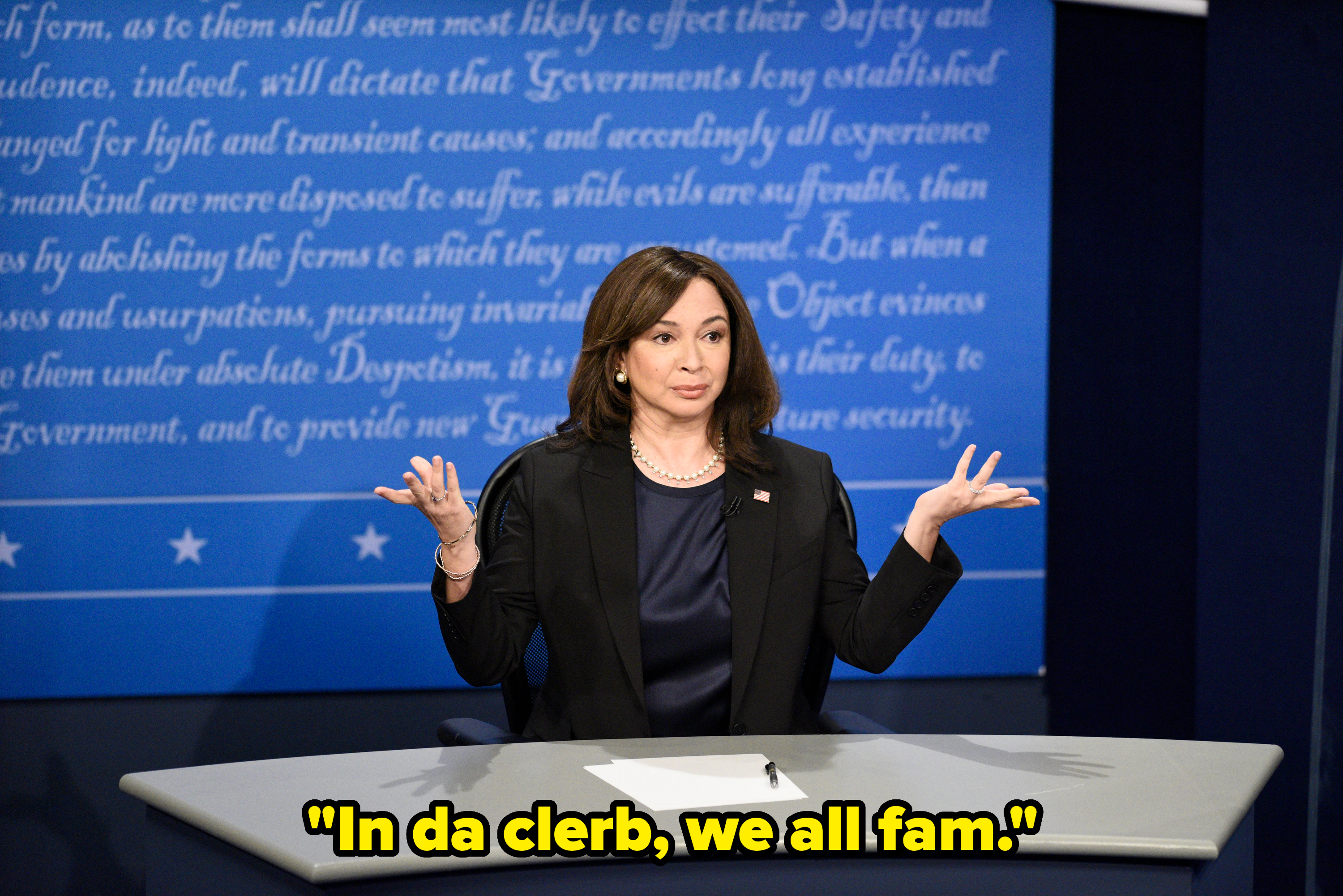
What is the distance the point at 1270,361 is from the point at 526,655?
1.95 metres

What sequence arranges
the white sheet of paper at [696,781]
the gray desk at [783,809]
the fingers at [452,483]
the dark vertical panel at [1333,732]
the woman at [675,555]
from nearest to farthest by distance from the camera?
the gray desk at [783,809] < the white sheet of paper at [696,781] < the fingers at [452,483] < the woman at [675,555] < the dark vertical panel at [1333,732]

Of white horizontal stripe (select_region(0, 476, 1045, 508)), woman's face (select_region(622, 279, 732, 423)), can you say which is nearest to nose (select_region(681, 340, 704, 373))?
woman's face (select_region(622, 279, 732, 423))

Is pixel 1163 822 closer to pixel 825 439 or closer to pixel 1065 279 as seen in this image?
pixel 825 439

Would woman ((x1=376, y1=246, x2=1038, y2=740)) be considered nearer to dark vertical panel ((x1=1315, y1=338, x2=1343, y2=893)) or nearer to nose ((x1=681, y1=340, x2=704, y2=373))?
nose ((x1=681, y1=340, x2=704, y2=373))

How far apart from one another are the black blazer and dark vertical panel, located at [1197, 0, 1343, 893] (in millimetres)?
1352

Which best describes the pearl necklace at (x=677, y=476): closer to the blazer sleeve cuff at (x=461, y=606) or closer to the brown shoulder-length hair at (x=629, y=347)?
the brown shoulder-length hair at (x=629, y=347)

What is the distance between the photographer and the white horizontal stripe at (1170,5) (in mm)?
2770

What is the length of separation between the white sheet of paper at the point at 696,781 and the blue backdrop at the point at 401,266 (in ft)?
4.84

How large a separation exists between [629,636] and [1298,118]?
2.11 m

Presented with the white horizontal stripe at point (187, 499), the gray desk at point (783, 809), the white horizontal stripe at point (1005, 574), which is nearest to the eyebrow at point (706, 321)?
the gray desk at point (783, 809)

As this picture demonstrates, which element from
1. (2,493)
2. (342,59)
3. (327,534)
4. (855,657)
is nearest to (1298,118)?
(855,657)

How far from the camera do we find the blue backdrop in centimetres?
271

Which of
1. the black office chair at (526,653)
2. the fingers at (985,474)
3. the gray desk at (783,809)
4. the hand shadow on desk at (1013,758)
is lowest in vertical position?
the gray desk at (783,809)

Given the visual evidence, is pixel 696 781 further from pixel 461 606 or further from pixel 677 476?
pixel 677 476
